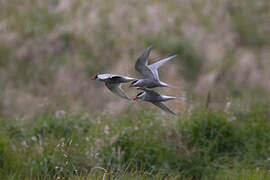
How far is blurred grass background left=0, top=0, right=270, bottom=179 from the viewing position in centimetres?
493

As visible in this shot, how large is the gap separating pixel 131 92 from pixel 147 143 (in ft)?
6.76

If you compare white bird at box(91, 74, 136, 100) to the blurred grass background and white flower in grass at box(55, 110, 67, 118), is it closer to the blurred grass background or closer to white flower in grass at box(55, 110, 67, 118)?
the blurred grass background

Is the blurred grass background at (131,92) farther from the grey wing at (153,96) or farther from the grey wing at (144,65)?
the grey wing at (144,65)

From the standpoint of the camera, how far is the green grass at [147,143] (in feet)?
15.8

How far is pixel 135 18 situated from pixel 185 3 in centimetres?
182

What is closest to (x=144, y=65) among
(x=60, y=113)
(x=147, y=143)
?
(x=147, y=143)

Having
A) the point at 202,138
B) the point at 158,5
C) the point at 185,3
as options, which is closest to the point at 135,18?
the point at 158,5

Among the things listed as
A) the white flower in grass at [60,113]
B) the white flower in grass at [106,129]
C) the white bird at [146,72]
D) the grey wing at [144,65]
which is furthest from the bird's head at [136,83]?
the white flower in grass at [60,113]

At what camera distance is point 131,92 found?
23.5 feet

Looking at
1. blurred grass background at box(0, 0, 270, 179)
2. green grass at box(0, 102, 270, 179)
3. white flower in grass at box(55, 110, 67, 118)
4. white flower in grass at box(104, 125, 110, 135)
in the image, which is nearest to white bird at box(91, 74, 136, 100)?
blurred grass background at box(0, 0, 270, 179)

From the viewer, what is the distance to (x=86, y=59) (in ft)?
31.2

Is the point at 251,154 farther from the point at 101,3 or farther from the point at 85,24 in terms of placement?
the point at 101,3

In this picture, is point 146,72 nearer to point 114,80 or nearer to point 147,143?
point 114,80

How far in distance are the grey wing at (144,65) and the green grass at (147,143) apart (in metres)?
1.97
